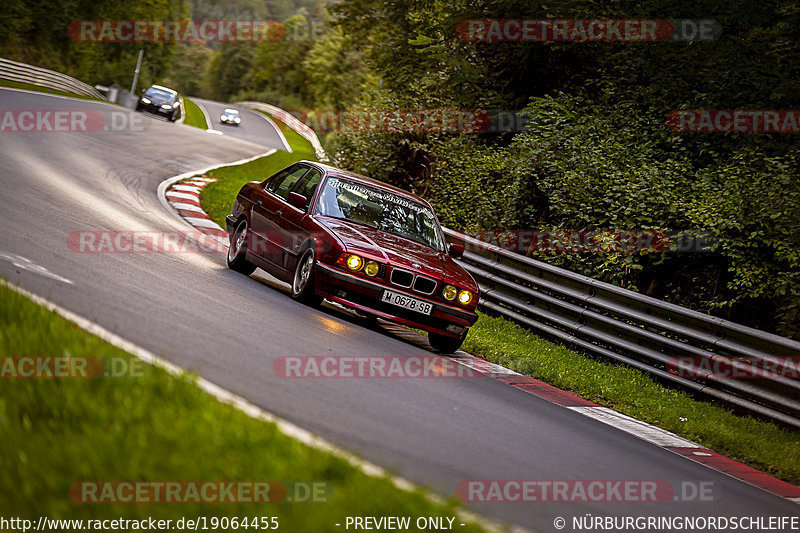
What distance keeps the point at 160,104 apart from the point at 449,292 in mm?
44365

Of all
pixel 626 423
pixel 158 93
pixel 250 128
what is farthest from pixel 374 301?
pixel 250 128

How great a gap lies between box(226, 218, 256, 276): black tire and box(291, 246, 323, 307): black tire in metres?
1.56

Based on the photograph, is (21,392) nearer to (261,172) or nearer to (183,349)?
(183,349)

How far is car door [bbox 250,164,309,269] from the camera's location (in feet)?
34.7

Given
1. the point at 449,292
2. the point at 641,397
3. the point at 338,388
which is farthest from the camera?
the point at 641,397

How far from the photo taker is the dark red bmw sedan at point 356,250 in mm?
9258

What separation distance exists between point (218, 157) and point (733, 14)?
58.7ft

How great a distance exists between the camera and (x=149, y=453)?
3.77 meters

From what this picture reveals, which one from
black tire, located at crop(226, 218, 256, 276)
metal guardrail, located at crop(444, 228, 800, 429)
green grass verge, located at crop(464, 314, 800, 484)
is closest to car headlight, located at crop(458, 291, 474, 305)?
green grass verge, located at crop(464, 314, 800, 484)

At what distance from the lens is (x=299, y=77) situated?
403 ft

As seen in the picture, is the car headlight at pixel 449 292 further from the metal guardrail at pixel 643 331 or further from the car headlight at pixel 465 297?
the metal guardrail at pixel 643 331

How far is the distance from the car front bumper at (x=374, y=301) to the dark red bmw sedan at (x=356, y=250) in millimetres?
10

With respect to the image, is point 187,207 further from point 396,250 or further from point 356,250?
point 356,250

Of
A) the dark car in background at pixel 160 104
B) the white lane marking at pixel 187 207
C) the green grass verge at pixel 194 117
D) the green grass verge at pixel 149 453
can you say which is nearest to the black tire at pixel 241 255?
the white lane marking at pixel 187 207
